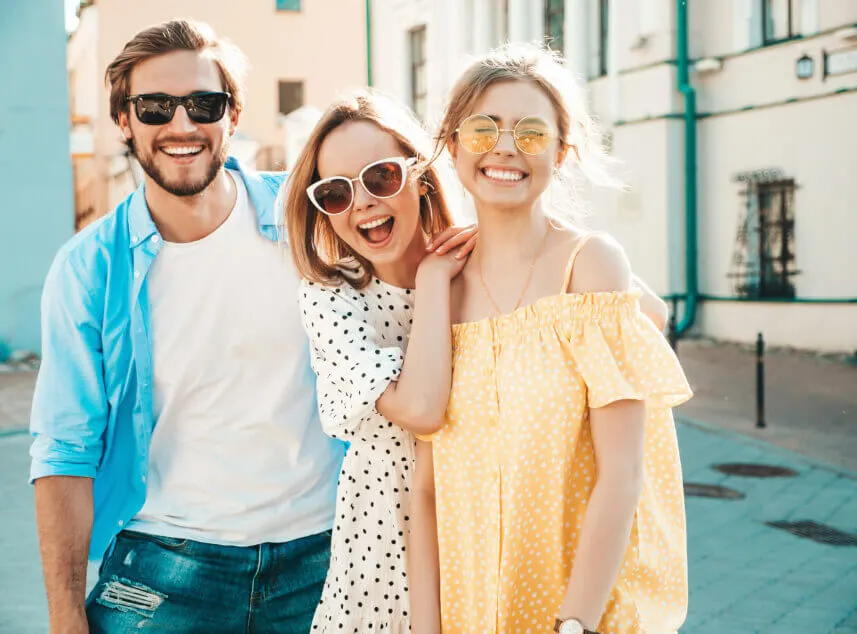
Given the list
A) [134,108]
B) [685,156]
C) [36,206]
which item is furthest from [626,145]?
[134,108]

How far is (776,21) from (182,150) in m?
15.1

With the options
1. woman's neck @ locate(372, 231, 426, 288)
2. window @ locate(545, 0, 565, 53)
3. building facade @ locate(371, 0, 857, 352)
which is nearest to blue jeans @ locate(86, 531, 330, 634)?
woman's neck @ locate(372, 231, 426, 288)

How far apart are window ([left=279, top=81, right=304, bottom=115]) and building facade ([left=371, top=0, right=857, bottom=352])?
49.2 ft

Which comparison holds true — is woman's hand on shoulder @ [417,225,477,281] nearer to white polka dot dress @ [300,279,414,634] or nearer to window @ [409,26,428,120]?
white polka dot dress @ [300,279,414,634]

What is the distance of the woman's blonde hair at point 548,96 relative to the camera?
7.14 ft

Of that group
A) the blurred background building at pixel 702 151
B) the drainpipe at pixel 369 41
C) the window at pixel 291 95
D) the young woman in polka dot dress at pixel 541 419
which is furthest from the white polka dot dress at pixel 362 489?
the window at pixel 291 95

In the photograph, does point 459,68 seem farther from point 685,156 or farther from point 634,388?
point 685,156

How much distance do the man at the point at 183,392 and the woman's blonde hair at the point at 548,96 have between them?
2.53ft

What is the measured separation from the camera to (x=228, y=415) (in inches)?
109

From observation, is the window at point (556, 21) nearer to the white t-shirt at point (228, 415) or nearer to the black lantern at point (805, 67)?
the black lantern at point (805, 67)

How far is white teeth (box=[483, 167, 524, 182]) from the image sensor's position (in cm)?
217

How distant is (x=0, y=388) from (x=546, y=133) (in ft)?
42.3

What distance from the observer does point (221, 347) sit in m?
2.79


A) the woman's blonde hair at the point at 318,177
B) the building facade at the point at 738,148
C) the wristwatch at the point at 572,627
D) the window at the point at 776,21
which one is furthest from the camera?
the window at the point at 776,21
